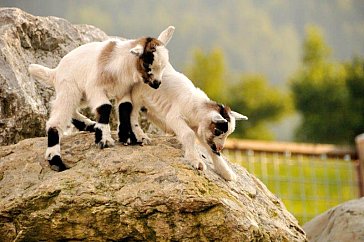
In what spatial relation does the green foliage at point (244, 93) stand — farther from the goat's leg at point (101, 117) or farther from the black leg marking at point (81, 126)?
the goat's leg at point (101, 117)

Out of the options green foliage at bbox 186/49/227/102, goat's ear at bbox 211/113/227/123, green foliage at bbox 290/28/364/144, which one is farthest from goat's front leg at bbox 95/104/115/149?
green foliage at bbox 186/49/227/102

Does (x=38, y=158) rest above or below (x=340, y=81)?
below

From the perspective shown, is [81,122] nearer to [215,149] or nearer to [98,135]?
[98,135]

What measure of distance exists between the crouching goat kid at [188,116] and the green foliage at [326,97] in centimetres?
2399

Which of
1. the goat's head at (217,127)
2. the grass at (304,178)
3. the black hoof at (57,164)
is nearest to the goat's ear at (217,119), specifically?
the goat's head at (217,127)

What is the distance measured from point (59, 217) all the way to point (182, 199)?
0.87 meters

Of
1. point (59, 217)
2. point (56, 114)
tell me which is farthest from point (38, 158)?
point (59, 217)

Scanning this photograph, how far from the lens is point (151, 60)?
6.02 m

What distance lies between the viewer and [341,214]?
680cm

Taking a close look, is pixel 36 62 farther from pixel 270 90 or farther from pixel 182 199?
pixel 270 90

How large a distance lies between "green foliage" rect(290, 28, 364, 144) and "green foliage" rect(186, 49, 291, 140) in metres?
2.45

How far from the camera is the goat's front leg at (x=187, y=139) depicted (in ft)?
18.7

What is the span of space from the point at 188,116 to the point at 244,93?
127ft

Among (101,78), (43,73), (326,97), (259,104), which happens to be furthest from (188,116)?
(259,104)
